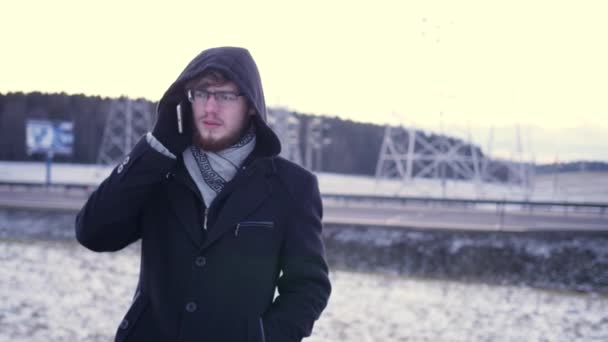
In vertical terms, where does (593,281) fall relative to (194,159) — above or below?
below

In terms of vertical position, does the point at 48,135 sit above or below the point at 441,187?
below

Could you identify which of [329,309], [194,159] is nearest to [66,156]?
[329,309]

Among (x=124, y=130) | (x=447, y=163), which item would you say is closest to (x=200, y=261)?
(x=447, y=163)

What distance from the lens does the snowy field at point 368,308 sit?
9617 mm

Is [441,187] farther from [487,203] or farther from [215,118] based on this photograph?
[215,118]

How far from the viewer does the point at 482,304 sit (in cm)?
1245

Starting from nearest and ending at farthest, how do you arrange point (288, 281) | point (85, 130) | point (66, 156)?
A: point (288, 281), point (66, 156), point (85, 130)

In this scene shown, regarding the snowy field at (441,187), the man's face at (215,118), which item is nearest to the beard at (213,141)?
the man's face at (215,118)

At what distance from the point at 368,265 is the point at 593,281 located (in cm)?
578

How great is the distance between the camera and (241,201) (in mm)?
2848

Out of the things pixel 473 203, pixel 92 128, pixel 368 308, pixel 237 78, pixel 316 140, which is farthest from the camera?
pixel 92 128

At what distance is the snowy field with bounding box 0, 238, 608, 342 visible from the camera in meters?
9.62

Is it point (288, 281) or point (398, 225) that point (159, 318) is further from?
point (398, 225)

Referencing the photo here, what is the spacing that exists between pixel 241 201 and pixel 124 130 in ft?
179
